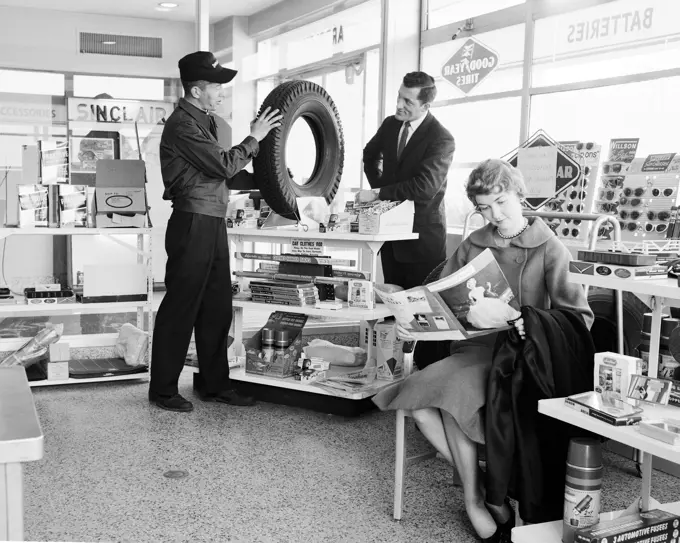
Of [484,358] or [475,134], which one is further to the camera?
[475,134]

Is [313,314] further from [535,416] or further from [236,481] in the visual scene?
[535,416]

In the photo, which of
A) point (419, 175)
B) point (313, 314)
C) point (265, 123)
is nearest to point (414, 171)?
point (419, 175)

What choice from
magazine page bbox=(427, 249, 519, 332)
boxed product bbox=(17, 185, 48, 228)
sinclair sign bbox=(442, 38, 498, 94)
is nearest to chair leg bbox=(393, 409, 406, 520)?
magazine page bbox=(427, 249, 519, 332)

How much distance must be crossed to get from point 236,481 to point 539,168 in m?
2.48

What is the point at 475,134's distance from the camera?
18.4 ft

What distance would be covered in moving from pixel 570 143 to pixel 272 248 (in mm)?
2077

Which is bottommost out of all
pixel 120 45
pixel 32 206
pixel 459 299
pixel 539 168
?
pixel 459 299

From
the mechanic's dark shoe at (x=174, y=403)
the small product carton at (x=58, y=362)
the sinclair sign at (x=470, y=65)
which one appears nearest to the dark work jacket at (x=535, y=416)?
the mechanic's dark shoe at (x=174, y=403)

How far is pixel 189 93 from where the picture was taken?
152 inches

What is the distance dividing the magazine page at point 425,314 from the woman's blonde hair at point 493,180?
430 mm

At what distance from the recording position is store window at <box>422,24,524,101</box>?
5168 millimetres

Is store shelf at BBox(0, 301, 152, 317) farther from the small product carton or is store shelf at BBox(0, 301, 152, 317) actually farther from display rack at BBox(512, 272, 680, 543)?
display rack at BBox(512, 272, 680, 543)

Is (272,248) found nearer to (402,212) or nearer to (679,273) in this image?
(402,212)

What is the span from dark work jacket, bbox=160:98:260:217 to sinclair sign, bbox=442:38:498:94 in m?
2.33
